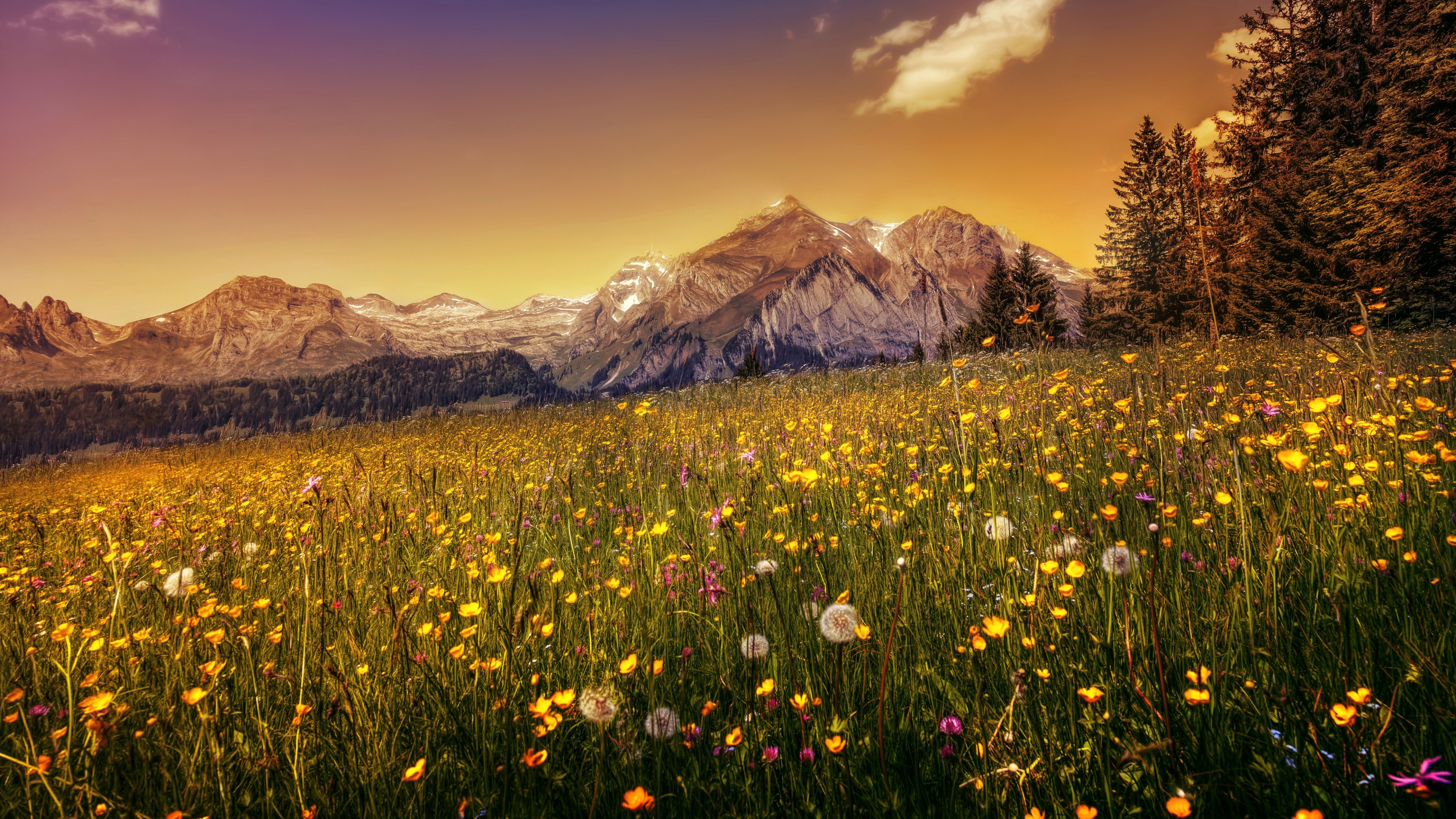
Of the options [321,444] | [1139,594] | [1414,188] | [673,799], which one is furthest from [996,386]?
[1414,188]

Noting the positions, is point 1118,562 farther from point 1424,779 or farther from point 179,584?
point 179,584

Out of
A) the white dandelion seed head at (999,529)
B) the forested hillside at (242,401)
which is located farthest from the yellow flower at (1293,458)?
the forested hillside at (242,401)

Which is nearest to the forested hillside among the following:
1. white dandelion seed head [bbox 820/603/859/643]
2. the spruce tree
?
the spruce tree

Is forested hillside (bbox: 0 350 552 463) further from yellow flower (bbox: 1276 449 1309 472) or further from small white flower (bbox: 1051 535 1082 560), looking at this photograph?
yellow flower (bbox: 1276 449 1309 472)

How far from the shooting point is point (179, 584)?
279cm

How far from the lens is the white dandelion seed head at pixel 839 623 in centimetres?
157

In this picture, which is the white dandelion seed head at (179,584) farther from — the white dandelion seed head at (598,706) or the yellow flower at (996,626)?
the yellow flower at (996,626)

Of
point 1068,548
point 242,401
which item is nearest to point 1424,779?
point 1068,548

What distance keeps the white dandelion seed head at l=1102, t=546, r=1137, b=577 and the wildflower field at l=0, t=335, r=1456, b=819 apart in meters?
0.01

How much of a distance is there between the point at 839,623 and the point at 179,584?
11.3ft

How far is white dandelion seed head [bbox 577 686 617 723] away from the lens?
154 cm

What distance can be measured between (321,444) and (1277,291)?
1344 inches

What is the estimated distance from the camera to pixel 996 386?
→ 7.59 metres

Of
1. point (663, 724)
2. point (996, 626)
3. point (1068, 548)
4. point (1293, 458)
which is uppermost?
point (1293, 458)
